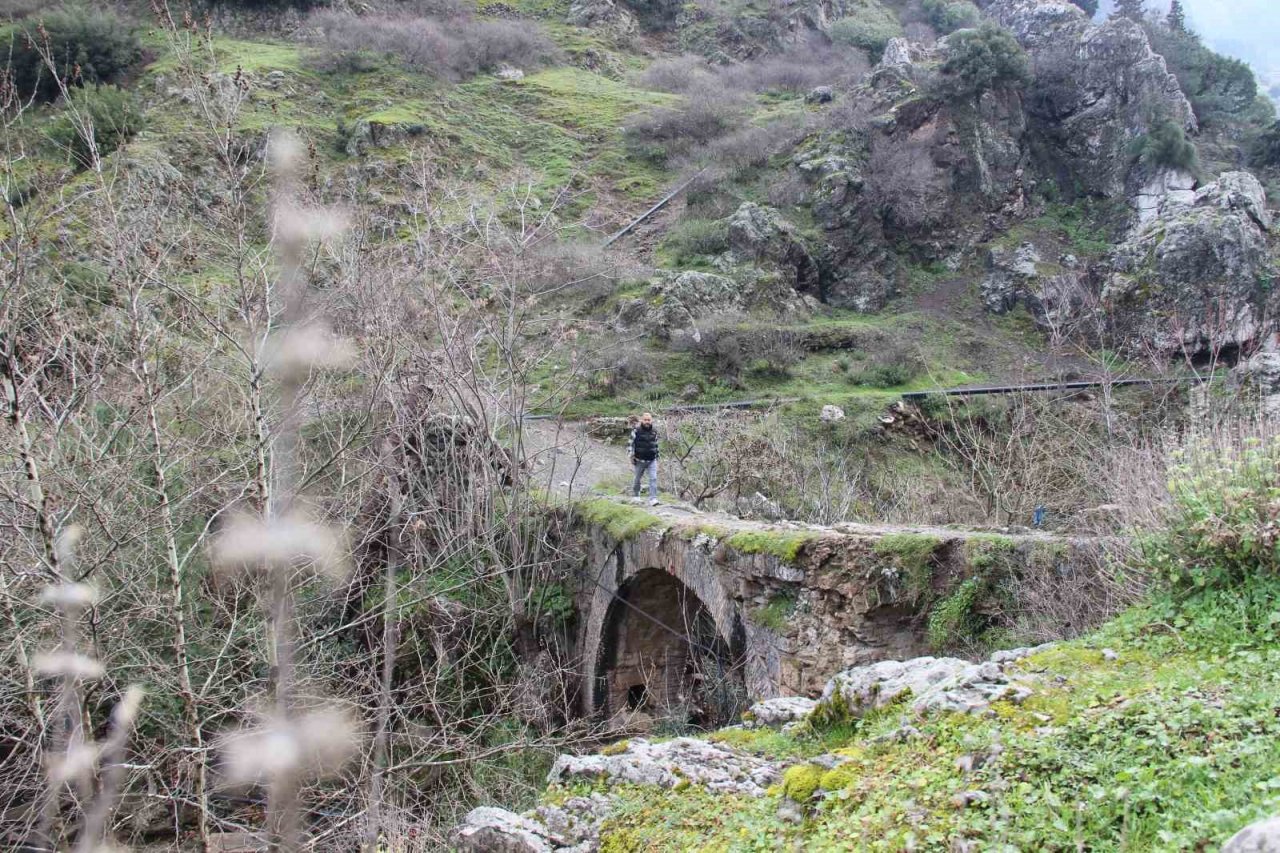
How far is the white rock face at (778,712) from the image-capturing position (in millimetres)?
5730

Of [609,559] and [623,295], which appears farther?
[623,295]

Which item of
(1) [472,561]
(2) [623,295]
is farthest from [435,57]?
(1) [472,561]

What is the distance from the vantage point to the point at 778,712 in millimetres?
5805

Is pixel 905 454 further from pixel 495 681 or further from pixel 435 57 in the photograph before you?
pixel 435 57

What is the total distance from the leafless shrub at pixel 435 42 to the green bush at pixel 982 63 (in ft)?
63.0

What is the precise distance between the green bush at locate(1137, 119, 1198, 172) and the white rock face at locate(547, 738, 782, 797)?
28566mm

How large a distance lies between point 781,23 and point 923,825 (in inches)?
1898

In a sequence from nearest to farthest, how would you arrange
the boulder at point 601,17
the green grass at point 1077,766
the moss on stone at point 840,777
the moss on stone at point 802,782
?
the green grass at point 1077,766 → the moss on stone at point 840,777 → the moss on stone at point 802,782 → the boulder at point 601,17

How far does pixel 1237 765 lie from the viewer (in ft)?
9.17

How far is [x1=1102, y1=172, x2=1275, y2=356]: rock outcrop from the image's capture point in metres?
20.1

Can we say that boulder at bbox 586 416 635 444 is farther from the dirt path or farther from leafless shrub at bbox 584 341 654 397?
leafless shrub at bbox 584 341 654 397

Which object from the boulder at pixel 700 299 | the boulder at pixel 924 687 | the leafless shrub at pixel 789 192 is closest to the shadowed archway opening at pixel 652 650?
the boulder at pixel 924 687

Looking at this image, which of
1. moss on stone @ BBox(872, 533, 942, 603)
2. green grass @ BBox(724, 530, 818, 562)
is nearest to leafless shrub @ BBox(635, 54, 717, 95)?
green grass @ BBox(724, 530, 818, 562)

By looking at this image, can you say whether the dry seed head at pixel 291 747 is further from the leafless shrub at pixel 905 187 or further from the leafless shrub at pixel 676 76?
the leafless shrub at pixel 676 76
